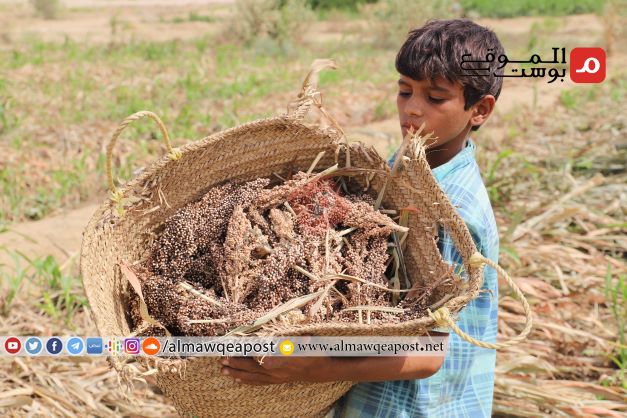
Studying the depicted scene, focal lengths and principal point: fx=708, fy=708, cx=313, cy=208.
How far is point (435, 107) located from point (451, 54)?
111mm

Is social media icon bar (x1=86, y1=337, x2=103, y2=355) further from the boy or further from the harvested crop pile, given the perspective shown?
the boy

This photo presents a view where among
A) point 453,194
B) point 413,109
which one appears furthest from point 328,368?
point 413,109

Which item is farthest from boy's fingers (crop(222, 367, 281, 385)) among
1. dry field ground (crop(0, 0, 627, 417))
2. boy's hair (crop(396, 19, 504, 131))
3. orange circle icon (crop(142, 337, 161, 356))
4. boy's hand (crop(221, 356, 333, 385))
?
dry field ground (crop(0, 0, 627, 417))

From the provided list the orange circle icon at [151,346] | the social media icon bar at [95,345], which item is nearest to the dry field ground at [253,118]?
the social media icon bar at [95,345]

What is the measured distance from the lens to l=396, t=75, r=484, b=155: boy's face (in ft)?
4.80

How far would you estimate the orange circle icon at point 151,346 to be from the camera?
1338 millimetres

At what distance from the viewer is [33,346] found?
2.63 m

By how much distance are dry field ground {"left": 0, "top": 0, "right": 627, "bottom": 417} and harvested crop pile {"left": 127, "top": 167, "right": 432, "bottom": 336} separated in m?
0.96

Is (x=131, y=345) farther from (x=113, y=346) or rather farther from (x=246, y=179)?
(x=246, y=179)

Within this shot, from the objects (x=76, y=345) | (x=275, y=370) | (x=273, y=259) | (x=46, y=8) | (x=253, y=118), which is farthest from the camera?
(x=46, y=8)

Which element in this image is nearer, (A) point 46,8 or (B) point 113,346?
(B) point 113,346

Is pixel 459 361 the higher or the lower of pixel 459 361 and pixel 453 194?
the lower

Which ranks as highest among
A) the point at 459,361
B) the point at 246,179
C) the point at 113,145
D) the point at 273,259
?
the point at 113,145

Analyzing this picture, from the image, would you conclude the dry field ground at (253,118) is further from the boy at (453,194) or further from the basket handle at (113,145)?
the basket handle at (113,145)
